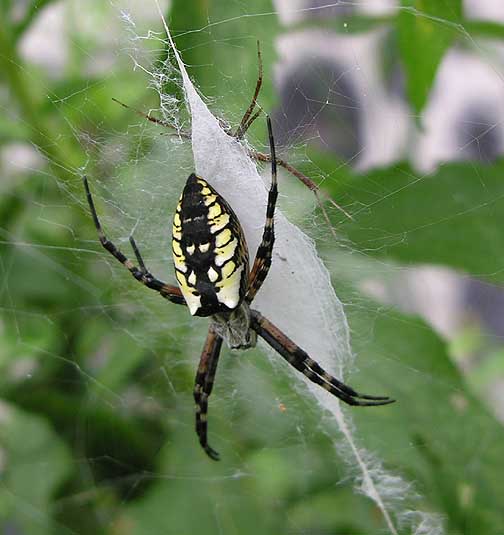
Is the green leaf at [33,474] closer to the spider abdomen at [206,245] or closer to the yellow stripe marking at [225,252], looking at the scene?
the spider abdomen at [206,245]

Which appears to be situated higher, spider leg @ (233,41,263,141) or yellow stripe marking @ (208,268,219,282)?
spider leg @ (233,41,263,141)

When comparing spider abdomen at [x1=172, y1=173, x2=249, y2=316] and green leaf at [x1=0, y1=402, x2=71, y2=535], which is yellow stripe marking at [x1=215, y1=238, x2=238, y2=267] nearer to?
spider abdomen at [x1=172, y1=173, x2=249, y2=316]

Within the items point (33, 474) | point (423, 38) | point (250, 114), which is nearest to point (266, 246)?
point (250, 114)

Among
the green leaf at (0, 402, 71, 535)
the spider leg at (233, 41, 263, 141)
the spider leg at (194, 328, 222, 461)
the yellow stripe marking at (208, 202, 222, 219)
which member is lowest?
the green leaf at (0, 402, 71, 535)

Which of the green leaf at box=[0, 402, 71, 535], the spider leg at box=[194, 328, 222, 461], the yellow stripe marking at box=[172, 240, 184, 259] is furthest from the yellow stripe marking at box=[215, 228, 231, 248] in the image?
the green leaf at box=[0, 402, 71, 535]

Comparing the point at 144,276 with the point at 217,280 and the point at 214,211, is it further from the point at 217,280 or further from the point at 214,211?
the point at 214,211

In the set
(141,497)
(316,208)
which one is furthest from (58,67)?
(141,497)

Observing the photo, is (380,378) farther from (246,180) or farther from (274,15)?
(274,15)
